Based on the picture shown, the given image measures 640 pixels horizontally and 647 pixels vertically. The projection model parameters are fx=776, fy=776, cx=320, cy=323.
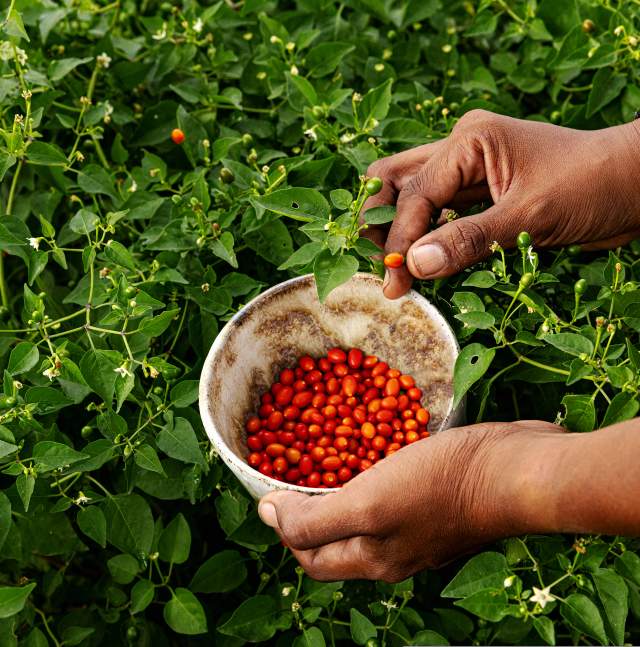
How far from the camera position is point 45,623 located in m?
1.89

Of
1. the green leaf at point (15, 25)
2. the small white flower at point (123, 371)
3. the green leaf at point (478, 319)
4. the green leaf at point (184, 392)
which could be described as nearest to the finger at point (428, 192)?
the green leaf at point (478, 319)

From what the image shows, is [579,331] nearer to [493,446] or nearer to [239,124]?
[493,446]

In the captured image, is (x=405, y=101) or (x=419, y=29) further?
(x=419, y=29)

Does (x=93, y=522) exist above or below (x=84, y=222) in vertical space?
below

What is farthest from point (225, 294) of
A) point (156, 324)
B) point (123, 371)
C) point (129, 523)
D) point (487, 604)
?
point (487, 604)

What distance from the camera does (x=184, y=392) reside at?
1.87m

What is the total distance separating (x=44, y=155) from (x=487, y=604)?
1.60 metres

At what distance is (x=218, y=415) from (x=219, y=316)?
321 mm

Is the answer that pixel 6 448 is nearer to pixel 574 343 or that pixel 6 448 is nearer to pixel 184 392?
pixel 184 392

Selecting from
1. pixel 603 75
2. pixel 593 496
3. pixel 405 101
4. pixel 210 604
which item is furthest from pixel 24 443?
pixel 603 75

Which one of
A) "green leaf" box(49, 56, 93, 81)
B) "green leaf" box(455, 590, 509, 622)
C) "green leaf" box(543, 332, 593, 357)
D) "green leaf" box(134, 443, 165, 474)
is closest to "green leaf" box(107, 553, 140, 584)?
"green leaf" box(134, 443, 165, 474)

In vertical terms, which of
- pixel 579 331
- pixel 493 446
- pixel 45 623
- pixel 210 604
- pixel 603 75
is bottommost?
pixel 210 604

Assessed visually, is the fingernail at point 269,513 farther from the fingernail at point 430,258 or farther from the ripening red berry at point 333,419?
the fingernail at point 430,258

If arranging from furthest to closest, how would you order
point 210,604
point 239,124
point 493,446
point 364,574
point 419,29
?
1. point 419,29
2. point 239,124
3. point 210,604
4. point 364,574
5. point 493,446
